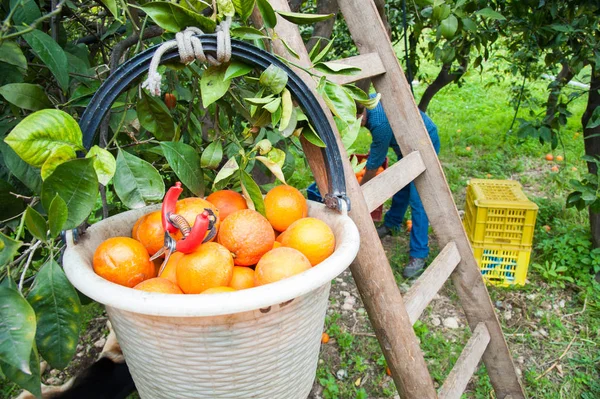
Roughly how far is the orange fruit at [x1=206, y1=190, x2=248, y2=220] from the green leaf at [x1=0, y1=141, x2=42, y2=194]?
38 cm

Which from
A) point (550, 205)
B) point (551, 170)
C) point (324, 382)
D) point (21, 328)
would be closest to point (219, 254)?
point (21, 328)

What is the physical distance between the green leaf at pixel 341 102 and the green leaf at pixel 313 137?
65 mm

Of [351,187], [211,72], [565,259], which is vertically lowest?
[565,259]

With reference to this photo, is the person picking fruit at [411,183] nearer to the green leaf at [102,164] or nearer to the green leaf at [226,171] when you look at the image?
the green leaf at [226,171]

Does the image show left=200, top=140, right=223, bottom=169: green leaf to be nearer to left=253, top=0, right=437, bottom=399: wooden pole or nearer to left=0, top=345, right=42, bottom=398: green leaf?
left=253, top=0, right=437, bottom=399: wooden pole

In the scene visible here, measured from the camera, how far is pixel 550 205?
4035 mm

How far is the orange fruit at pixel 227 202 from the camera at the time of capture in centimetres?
99

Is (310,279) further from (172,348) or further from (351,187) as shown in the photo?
(351,187)

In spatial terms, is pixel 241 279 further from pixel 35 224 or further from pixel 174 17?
pixel 174 17

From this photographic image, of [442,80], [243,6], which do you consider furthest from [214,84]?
[442,80]

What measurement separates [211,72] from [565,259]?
3.17 metres

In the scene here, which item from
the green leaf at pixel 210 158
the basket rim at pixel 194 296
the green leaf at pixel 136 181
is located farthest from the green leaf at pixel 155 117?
the basket rim at pixel 194 296

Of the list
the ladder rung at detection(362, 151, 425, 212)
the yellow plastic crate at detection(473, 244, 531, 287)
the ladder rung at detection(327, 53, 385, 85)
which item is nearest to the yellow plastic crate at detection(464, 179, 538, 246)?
the yellow plastic crate at detection(473, 244, 531, 287)

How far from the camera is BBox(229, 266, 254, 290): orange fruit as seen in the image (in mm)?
856
